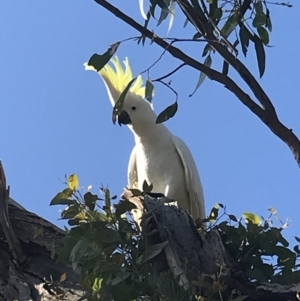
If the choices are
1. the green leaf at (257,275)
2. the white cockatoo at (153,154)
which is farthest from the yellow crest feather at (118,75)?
the green leaf at (257,275)

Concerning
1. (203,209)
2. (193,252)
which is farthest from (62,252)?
(203,209)

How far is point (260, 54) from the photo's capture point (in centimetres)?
126

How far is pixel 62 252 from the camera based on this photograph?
1.10 metres

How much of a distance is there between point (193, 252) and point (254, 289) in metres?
0.15

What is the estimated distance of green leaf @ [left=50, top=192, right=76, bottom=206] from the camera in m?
1.12

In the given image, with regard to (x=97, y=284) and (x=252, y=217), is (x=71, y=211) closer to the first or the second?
(x=97, y=284)

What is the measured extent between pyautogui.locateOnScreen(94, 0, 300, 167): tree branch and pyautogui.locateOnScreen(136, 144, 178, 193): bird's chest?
3.99ft

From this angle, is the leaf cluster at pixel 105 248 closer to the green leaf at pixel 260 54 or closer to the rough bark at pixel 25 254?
the rough bark at pixel 25 254

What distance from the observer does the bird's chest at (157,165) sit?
7.57ft

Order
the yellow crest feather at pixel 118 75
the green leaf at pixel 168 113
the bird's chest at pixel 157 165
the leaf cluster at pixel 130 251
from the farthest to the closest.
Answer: the bird's chest at pixel 157 165, the yellow crest feather at pixel 118 75, the green leaf at pixel 168 113, the leaf cluster at pixel 130 251

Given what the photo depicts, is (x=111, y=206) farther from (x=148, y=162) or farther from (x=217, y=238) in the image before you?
(x=148, y=162)

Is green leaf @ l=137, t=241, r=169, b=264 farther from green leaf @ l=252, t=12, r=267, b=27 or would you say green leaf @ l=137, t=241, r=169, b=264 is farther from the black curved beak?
the black curved beak

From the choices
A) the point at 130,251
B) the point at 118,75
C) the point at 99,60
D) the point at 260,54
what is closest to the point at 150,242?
the point at 130,251

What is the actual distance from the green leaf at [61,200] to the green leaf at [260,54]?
44cm
